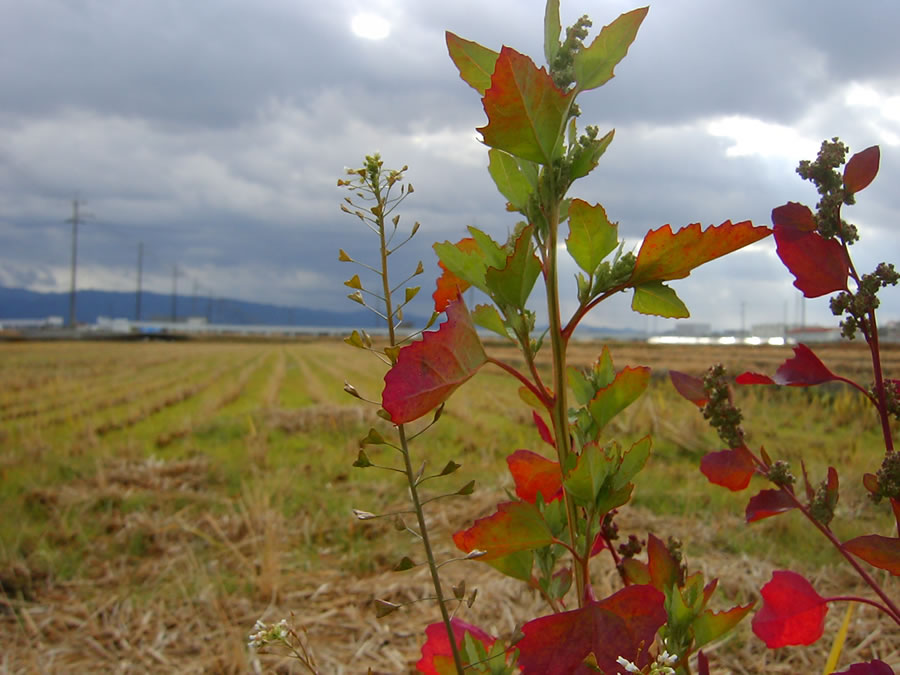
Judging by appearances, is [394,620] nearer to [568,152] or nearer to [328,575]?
[328,575]

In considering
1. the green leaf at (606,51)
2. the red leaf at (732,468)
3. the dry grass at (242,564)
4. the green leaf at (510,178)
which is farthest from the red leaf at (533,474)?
the dry grass at (242,564)

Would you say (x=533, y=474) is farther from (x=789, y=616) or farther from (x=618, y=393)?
(x=789, y=616)

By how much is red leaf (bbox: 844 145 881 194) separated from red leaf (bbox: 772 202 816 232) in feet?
0.17

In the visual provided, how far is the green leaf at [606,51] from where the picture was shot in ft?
2.10

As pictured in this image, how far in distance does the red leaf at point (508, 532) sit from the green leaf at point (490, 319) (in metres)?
0.19

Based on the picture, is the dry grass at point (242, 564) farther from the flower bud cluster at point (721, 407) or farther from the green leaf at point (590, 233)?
the green leaf at point (590, 233)

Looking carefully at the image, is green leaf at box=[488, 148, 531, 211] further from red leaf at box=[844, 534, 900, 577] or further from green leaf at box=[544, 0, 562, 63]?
red leaf at box=[844, 534, 900, 577]

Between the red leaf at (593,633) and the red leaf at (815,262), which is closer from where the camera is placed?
the red leaf at (593,633)

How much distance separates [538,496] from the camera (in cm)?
75

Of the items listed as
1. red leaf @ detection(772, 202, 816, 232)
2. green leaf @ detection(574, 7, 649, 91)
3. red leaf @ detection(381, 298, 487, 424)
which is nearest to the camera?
red leaf @ detection(381, 298, 487, 424)

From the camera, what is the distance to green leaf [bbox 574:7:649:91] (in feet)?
2.10

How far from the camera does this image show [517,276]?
621mm

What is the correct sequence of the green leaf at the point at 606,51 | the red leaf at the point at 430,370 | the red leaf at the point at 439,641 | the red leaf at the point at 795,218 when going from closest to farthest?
the red leaf at the point at 430,370 → the green leaf at the point at 606,51 → the red leaf at the point at 795,218 → the red leaf at the point at 439,641

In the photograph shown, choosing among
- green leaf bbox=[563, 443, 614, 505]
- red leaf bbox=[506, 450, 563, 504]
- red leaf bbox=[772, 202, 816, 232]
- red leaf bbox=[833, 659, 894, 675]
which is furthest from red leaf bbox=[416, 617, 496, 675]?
red leaf bbox=[772, 202, 816, 232]
